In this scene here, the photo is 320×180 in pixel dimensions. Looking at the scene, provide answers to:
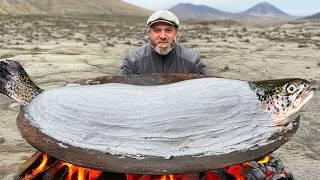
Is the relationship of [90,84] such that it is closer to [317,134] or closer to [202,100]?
[202,100]

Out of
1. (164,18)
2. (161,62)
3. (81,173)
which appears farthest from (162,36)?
(81,173)

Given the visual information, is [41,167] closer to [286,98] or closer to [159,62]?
[286,98]

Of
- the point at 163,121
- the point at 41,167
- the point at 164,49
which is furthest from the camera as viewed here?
the point at 164,49

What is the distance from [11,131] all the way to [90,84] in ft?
6.70

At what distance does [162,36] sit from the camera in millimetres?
3738

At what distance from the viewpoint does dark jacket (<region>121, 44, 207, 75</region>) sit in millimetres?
4141

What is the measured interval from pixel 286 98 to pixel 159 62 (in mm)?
1954

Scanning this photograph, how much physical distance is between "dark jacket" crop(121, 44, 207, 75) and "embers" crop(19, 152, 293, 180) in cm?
142

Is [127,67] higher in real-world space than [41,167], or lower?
higher

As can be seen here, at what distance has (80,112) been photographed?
237cm

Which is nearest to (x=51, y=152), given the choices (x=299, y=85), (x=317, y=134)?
(x=299, y=85)

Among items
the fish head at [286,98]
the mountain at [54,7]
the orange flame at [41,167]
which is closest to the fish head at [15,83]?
the orange flame at [41,167]

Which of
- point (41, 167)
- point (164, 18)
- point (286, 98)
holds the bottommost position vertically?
point (41, 167)

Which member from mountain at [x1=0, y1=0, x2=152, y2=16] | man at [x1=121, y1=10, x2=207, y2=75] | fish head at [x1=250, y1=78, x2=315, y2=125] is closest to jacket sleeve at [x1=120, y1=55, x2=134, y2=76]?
man at [x1=121, y1=10, x2=207, y2=75]
